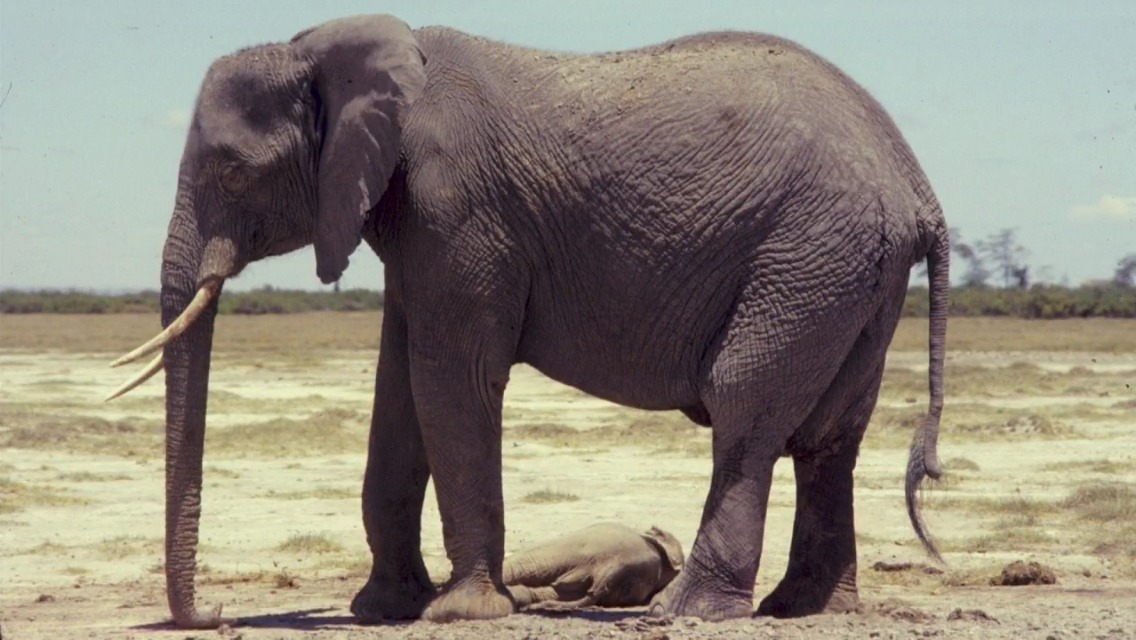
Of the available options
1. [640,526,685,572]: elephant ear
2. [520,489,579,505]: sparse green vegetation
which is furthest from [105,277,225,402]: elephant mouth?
[520,489,579,505]: sparse green vegetation

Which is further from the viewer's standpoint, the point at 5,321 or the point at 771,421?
the point at 5,321

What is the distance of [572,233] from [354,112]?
119 centimetres

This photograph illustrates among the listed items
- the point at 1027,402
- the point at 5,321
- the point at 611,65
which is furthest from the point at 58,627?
the point at 5,321

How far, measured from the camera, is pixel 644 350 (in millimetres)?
9211

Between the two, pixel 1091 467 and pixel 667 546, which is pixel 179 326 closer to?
pixel 667 546

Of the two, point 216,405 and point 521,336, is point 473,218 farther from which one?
point 216,405

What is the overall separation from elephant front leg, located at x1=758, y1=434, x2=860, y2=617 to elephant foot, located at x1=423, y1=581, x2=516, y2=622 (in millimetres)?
1409

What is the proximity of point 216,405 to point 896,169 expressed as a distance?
58.2 ft

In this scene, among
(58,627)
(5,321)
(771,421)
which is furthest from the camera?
(5,321)

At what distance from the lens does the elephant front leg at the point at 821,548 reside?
980 centimetres

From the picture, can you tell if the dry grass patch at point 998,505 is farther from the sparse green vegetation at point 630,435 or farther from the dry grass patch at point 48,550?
the dry grass patch at point 48,550

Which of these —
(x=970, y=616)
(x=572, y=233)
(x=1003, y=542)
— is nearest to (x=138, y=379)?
(x=572, y=233)

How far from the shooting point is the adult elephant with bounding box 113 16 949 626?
895 centimetres

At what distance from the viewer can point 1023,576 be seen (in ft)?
37.5
